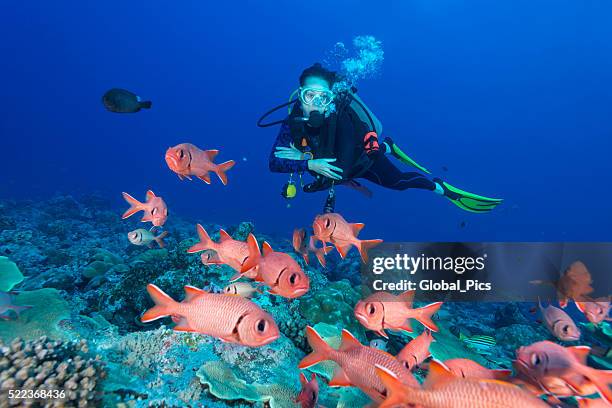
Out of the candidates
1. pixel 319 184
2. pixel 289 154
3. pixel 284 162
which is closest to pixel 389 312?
pixel 289 154

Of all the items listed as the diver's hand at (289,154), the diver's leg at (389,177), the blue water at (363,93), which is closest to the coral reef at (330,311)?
the diver's hand at (289,154)

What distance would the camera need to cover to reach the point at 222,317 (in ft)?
7.64

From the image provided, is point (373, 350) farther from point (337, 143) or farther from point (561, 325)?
point (337, 143)

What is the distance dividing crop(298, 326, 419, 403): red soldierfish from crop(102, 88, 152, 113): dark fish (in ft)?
15.3

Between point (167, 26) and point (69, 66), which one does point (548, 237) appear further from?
point (69, 66)

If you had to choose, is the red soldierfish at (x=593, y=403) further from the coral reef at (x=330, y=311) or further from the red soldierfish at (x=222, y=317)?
the coral reef at (x=330, y=311)

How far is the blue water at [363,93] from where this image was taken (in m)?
98.6

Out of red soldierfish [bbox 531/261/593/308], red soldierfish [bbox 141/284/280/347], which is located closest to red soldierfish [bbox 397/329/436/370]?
red soldierfish [bbox 141/284/280/347]

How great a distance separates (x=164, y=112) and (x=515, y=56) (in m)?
141

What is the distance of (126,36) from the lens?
132 meters

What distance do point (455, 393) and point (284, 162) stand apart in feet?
19.0

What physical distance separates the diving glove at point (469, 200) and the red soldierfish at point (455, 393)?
26.9ft

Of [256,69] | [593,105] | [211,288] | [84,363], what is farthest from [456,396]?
[256,69]

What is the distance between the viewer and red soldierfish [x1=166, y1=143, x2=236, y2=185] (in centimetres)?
397
